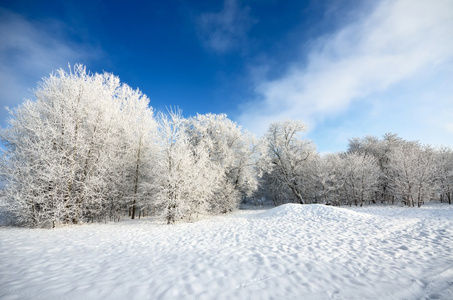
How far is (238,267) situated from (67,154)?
1322cm

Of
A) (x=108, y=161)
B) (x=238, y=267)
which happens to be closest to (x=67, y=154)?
(x=108, y=161)

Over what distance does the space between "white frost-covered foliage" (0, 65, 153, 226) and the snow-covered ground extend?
12.1 feet

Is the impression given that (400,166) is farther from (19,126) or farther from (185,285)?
(19,126)

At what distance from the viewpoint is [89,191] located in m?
11.4

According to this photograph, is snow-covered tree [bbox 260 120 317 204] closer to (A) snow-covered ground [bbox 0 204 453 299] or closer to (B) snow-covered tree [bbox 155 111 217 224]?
(B) snow-covered tree [bbox 155 111 217 224]

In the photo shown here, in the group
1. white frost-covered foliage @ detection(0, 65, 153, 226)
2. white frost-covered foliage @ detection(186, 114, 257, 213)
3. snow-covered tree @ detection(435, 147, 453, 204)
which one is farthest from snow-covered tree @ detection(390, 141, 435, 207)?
white frost-covered foliage @ detection(0, 65, 153, 226)

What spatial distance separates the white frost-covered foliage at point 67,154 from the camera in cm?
988

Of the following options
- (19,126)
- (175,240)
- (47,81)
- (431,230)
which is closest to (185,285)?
(175,240)

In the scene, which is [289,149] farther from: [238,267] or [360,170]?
[238,267]

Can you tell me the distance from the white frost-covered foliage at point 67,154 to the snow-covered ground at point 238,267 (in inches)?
146

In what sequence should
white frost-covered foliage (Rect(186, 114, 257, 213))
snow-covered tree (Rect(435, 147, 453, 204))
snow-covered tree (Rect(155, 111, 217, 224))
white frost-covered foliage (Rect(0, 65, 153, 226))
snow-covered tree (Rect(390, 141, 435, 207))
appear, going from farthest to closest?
snow-covered tree (Rect(435, 147, 453, 204)) → white frost-covered foliage (Rect(186, 114, 257, 213)) → snow-covered tree (Rect(390, 141, 435, 207)) → snow-covered tree (Rect(155, 111, 217, 224)) → white frost-covered foliage (Rect(0, 65, 153, 226))

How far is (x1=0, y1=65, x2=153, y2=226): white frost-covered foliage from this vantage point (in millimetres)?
9875

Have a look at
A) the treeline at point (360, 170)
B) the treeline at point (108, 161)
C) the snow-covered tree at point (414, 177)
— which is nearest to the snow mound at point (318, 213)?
the treeline at point (108, 161)

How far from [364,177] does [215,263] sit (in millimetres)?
29541
